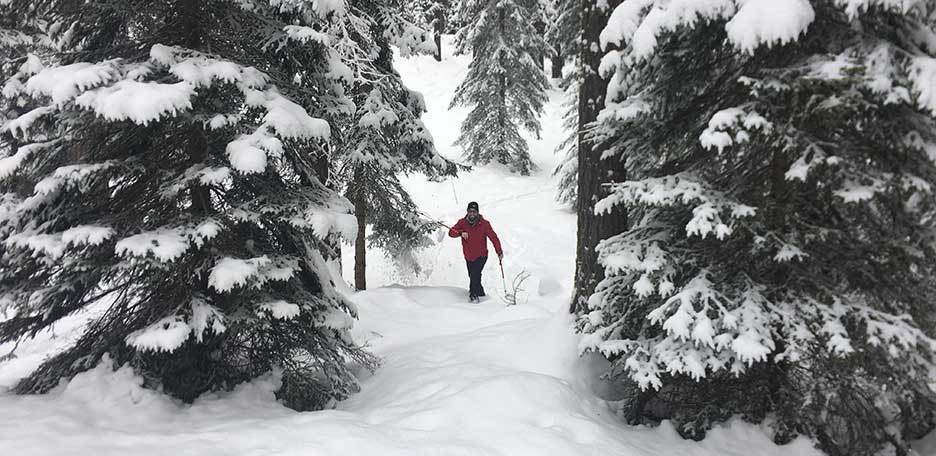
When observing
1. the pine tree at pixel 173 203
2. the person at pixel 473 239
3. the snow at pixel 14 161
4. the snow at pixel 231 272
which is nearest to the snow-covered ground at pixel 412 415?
the pine tree at pixel 173 203

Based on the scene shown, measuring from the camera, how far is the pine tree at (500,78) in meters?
22.8

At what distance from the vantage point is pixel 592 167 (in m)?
5.98

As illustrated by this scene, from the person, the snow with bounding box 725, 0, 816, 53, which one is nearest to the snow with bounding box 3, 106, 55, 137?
the snow with bounding box 725, 0, 816, 53

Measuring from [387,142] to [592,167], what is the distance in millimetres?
6171

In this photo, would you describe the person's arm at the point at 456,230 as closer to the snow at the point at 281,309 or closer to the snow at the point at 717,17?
the snow at the point at 281,309

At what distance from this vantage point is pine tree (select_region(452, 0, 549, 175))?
22.8 m

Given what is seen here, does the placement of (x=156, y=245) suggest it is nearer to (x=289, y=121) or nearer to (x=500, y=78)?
(x=289, y=121)

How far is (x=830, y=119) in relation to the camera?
155 inches

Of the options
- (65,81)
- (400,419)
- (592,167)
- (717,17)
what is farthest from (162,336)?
(717,17)

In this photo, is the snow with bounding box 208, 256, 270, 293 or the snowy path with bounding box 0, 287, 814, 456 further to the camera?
the snow with bounding box 208, 256, 270, 293

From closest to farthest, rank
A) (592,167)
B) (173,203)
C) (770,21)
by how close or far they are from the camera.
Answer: (770,21)
(173,203)
(592,167)

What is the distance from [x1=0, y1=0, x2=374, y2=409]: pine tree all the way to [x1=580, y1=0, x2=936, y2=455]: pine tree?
290cm

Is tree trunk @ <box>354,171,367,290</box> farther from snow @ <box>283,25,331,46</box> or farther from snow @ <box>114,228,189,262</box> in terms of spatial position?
snow @ <box>114,228,189,262</box>

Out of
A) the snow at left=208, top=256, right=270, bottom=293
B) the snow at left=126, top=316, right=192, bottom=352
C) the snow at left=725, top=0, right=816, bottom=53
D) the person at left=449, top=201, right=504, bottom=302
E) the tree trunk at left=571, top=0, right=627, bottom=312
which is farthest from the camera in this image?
the person at left=449, top=201, right=504, bottom=302
